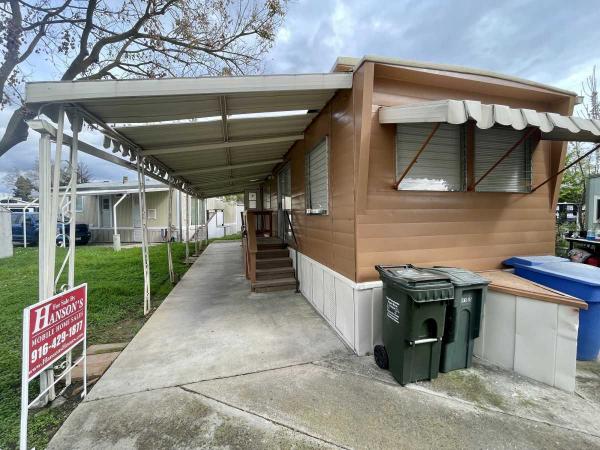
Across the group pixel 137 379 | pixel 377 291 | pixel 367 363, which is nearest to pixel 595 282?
pixel 377 291

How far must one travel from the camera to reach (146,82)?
8.43 feet

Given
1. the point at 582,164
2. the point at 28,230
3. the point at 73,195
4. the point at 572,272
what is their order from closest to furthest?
the point at 73,195 → the point at 572,272 → the point at 582,164 → the point at 28,230

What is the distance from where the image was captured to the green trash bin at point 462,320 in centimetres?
268

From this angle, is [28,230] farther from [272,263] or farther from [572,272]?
[572,272]

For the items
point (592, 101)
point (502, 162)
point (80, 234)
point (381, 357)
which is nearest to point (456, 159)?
point (502, 162)

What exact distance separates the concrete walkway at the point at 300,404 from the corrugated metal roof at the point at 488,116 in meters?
2.32

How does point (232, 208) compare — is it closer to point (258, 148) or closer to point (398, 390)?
point (258, 148)

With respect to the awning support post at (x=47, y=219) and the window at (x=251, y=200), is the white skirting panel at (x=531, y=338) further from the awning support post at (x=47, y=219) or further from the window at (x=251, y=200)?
the window at (x=251, y=200)

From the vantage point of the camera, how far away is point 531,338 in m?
2.72

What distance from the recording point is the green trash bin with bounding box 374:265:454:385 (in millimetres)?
2498

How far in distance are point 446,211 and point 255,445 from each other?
3.16 meters

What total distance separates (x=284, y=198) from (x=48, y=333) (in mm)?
5746

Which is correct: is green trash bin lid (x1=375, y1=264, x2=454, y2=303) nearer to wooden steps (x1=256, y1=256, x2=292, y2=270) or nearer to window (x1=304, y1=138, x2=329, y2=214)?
window (x1=304, y1=138, x2=329, y2=214)

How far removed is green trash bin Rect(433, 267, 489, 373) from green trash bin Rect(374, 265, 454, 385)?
14 cm
